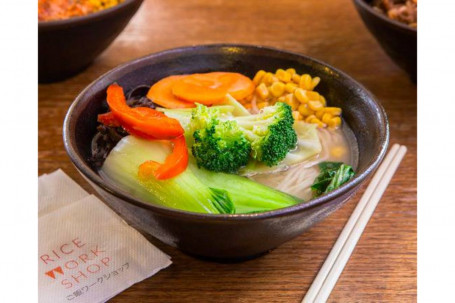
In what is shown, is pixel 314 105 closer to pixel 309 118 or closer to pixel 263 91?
pixel 309 118

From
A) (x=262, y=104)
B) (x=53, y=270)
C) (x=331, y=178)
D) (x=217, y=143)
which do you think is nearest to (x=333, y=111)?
(x=262, y=104)

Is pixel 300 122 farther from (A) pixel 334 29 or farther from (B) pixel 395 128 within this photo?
(A) pixel 334 29

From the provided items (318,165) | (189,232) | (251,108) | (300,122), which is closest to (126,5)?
(251,108)

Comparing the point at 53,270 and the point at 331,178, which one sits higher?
the point at 331,178

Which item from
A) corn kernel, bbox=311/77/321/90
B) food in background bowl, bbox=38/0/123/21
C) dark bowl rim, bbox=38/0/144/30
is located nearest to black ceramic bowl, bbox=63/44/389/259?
corn kernel, bbox=311/77/321/90

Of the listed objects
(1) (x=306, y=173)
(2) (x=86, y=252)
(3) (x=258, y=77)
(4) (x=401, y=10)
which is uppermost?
(4) (x=401, y=10)

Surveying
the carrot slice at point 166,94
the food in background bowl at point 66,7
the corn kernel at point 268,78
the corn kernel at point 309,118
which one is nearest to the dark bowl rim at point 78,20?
the food in background bowl at point 66,7
